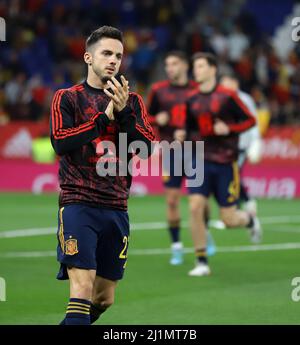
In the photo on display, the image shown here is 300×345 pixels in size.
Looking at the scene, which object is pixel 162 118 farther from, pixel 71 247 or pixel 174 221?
pixel 71 247

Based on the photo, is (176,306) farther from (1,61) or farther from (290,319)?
(1,61)

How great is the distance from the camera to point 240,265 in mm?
12859

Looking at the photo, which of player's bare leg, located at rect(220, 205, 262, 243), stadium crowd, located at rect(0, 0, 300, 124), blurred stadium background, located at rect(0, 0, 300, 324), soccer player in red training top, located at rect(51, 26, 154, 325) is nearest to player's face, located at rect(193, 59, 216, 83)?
player's bare leg, located at rect(220, 205, 262, 243)

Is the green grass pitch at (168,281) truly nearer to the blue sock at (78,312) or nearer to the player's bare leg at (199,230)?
the player's bare leg at (199,230)

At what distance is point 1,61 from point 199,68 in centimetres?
1679

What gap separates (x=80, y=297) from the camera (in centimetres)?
709

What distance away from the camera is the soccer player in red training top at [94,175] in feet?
23.5

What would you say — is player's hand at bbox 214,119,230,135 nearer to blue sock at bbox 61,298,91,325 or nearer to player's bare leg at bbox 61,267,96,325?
player's bare leg at bbox 61,267,96,325

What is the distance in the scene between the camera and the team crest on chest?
7.22 meters

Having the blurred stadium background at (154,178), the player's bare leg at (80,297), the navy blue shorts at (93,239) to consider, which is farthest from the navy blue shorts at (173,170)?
the player's bare leg at (80,297)

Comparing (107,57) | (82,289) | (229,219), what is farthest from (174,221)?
(82,289)

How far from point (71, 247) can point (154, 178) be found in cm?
1605

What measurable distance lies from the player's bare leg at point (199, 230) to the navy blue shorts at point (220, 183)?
0.37ft
